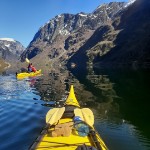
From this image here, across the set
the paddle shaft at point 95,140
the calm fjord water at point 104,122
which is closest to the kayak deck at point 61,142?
the paddle shaft at point 95,140

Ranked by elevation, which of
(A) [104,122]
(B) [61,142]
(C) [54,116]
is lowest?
(A) [104,122]

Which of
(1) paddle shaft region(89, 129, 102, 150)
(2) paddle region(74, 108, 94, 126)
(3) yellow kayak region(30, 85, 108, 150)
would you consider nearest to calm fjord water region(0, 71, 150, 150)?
(2) paddle region(74, 108, 94, 126)

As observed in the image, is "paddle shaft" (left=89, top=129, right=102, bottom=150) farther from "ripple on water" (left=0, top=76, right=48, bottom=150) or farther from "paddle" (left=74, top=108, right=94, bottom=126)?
"ripple on water" (left=0, top=76, right=48, bottom=150)

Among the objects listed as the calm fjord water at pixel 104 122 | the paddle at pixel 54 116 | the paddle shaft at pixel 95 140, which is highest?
the paddle at pixel 54 116

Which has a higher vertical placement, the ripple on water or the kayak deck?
the kayak deck

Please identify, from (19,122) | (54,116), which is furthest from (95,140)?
(19,122)

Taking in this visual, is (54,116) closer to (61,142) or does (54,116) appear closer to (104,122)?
(61,142)

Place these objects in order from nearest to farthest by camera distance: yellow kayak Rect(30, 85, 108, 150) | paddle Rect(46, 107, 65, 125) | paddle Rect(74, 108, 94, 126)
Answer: yellow kayak Rect(30, 85, 108, 150) → paddle Rect(46, 107, 65, 125) → paddle Rect(74, 108, 94, 126)

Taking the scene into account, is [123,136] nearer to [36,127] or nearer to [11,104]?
[36,127]

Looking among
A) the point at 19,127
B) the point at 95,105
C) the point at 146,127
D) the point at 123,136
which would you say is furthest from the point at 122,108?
the point at 19,127

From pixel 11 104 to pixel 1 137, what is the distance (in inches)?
552

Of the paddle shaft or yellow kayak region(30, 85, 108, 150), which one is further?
yellow kayak region(30, 85, 108, 150)

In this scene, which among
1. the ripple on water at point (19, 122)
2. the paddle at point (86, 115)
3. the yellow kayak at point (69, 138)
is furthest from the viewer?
the ripple on water at point (19, 122)

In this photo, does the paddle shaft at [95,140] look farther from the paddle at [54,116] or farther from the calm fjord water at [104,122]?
the calm fjord water at [104,122]
